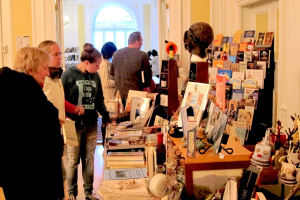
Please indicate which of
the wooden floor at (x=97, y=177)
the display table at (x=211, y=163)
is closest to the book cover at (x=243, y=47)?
the wooden floor at (x=97, y=177)

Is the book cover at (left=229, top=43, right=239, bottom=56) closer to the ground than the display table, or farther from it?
farther from it

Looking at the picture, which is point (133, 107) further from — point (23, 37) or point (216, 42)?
point (23, 37)

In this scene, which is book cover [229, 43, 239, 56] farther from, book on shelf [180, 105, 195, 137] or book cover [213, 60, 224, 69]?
book on shelf [180, 105, 195, 137]

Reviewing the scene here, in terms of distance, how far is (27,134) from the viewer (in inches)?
93.5

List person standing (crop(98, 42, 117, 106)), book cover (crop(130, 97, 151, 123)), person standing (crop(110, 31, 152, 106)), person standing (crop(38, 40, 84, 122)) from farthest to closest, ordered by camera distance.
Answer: person standing (crop(98, 42, 117, 106)) → person standing (crop(110, 31, 152, 106)) → book cover (crop(130, 97, 151, 123)) → person standing (crop(38, 40, 84, 122))

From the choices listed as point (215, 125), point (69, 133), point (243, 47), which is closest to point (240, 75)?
point (243, 47)

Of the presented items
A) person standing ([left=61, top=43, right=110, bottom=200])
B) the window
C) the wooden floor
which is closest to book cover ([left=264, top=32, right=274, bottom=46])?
person standing ([left=61, top=43, right=110, bottom=200])

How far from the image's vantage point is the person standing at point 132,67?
5258mm

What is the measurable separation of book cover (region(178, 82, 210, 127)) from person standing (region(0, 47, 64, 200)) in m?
0.86

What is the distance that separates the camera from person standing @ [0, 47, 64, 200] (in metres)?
2.32

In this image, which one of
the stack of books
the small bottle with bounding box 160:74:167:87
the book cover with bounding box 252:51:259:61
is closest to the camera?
the stack of books

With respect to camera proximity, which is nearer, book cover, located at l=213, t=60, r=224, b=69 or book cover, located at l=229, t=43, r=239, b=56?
book cover, located at l=229, t=43, r=239, b=56

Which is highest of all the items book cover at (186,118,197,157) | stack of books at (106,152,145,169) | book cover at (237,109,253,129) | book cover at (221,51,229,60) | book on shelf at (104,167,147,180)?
book cover at (221,51,229,60)

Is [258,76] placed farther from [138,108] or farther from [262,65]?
[138,108]
